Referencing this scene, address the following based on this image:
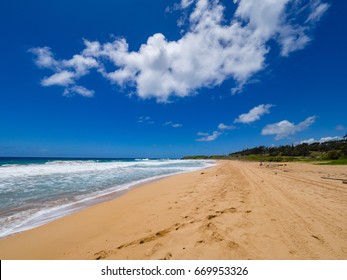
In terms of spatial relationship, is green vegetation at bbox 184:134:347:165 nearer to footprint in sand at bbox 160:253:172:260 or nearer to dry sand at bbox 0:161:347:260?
dry sand at bbox 0:161:347:260

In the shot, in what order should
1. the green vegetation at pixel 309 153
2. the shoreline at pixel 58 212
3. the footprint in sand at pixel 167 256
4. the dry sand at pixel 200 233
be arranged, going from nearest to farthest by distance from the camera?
the footprint in sand at pixel 167 256 < the dry sand at pixel 200 233 < the shoreline at pixel 58 212 < the green vegetation at pixel 309 153

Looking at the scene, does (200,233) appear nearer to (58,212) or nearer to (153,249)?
(153,249)

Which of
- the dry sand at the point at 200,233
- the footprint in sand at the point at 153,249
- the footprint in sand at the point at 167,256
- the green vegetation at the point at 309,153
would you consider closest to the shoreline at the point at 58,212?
the dry sand at the point at 200,233

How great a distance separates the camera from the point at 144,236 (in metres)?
4.37

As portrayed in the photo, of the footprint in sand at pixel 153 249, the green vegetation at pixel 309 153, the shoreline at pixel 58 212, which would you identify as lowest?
the shoreline at pixel 58 212

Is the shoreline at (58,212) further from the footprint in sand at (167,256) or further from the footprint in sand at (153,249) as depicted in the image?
the footprint in sand at (167,256)

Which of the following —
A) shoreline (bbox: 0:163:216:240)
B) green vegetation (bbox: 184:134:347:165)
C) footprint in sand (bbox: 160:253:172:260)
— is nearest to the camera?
footprint in sand (bbox: 160:253:172:260)

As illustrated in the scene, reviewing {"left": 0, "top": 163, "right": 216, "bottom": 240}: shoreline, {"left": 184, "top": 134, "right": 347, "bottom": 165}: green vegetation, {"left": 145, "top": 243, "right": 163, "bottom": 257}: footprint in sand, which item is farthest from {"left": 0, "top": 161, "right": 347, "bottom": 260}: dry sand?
{"left": 184, "top": 134, "right": 347, "bottom": 165}: green vegetation

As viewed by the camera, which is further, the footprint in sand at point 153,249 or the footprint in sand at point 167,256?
the footprint in sand at point 153,249

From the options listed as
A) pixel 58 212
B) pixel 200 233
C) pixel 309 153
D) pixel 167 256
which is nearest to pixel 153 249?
pixel 167 256

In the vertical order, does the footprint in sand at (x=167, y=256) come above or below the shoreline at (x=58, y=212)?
above

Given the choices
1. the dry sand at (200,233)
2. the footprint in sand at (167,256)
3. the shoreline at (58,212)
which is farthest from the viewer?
the shoreline at (58,212)

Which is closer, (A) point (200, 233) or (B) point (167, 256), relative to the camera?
(B) point (167, 256)
